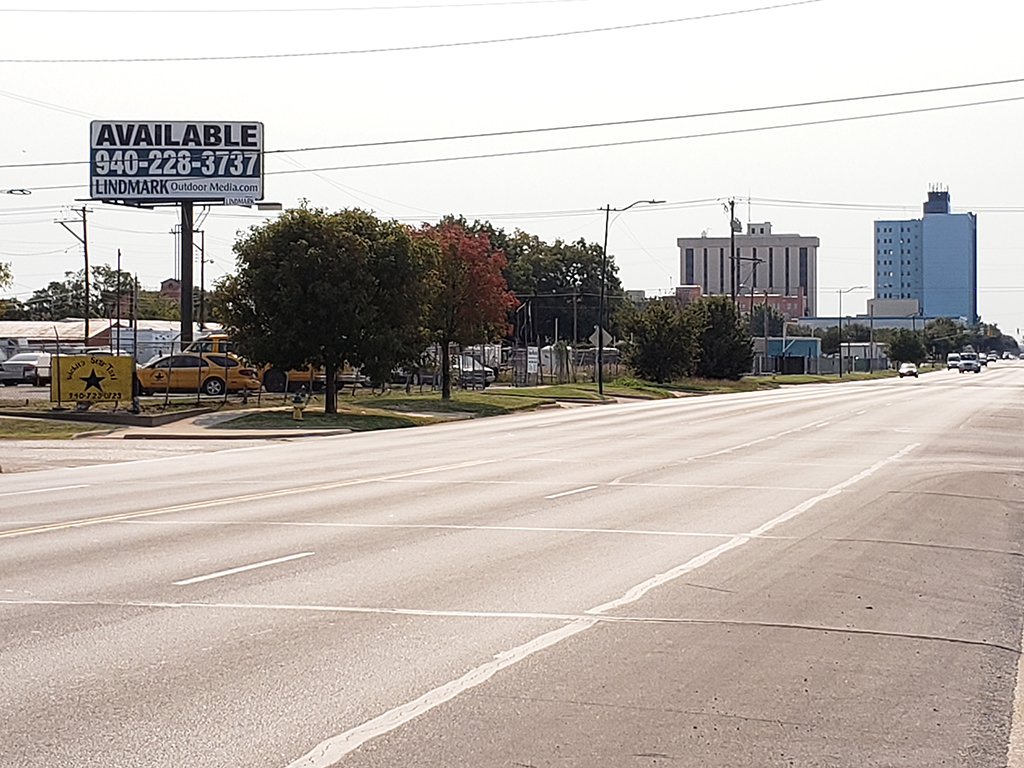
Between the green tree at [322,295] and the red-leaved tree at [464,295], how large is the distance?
7.06 m

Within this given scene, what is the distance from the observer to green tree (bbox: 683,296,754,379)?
82.8 m

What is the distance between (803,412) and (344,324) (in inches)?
634

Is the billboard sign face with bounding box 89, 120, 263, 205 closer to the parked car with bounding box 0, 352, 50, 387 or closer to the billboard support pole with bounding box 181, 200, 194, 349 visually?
the billboard support pole with bounding box 181, 200, 194, 349

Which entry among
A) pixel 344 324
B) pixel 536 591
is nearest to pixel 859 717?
pixel 536 591

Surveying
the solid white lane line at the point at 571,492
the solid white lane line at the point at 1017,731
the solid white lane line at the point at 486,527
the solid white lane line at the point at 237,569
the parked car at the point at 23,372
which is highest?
the parked car at the point at 23,372

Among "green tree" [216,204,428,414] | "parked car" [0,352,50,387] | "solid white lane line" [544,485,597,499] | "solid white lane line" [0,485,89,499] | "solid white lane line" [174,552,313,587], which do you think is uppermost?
"green tree" [216,204,428,414]

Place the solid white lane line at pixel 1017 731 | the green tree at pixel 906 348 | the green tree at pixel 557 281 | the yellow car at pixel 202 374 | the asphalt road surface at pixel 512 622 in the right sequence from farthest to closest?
1. the green tree at pixel 906 348
2. the green tree at pixel 557 281
3. the yellow car at pixel 202 374
4. the asphalt road surface at pixel 512 622
5. the solid white lane line at pixel 1017 731

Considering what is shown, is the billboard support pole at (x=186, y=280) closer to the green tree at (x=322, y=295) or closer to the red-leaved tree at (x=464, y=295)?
the red-leaved tree at (x=464, y=295)

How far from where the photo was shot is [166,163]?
180 ft

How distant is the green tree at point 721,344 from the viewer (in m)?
82.8

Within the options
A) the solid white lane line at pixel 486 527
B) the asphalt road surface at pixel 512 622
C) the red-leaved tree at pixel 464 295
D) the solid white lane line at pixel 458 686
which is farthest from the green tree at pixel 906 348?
the solid white lane line at pixel 458 686

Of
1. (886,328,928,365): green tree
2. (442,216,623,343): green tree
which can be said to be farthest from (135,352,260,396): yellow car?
(886,328,928,365): green tree

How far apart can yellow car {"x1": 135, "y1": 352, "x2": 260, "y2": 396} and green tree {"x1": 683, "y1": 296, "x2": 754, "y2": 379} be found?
41.8 metres

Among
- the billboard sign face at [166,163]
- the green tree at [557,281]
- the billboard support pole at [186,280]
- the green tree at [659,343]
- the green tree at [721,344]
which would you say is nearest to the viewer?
the billboard support pole at [186,280]
